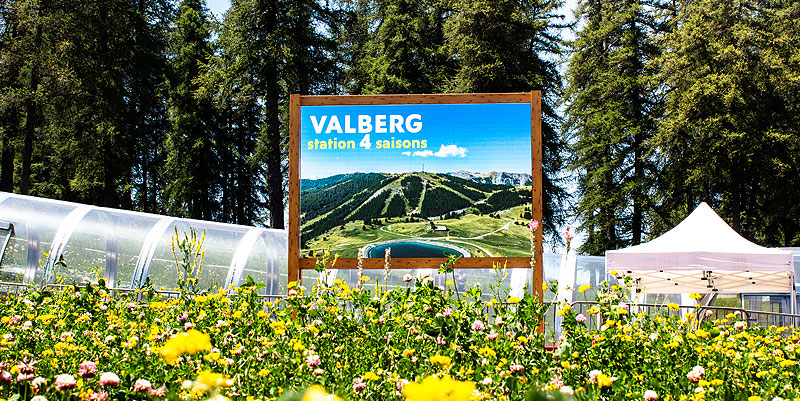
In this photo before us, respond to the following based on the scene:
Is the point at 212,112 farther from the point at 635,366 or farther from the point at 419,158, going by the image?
the point at 635,366

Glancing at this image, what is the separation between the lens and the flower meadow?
3.04 m

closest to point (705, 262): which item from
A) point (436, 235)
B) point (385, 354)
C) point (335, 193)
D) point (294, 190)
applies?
point (436, 235)

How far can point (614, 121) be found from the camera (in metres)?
28.0

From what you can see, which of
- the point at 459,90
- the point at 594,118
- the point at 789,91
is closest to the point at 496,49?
the point at 459,90

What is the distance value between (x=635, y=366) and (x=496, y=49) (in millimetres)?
23856

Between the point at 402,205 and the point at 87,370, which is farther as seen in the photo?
the point at 402,205

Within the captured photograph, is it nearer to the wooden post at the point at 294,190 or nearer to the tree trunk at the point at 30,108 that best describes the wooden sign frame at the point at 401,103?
the wooden post at the point at 294,190

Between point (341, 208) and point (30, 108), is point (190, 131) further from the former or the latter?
point (341, 208)

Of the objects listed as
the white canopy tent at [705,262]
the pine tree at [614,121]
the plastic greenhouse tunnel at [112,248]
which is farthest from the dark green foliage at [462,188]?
the pine tree at [614,121]

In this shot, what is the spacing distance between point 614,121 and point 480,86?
18.2 feet

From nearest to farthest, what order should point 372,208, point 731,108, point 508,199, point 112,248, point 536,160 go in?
point 536,160
point 372,208
point 508,199
point 112,248
point 731,108

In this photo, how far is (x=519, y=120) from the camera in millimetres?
8703

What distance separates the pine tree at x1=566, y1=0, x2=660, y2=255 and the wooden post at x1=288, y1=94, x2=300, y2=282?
2061cm

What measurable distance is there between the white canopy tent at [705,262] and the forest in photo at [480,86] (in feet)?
43.7
